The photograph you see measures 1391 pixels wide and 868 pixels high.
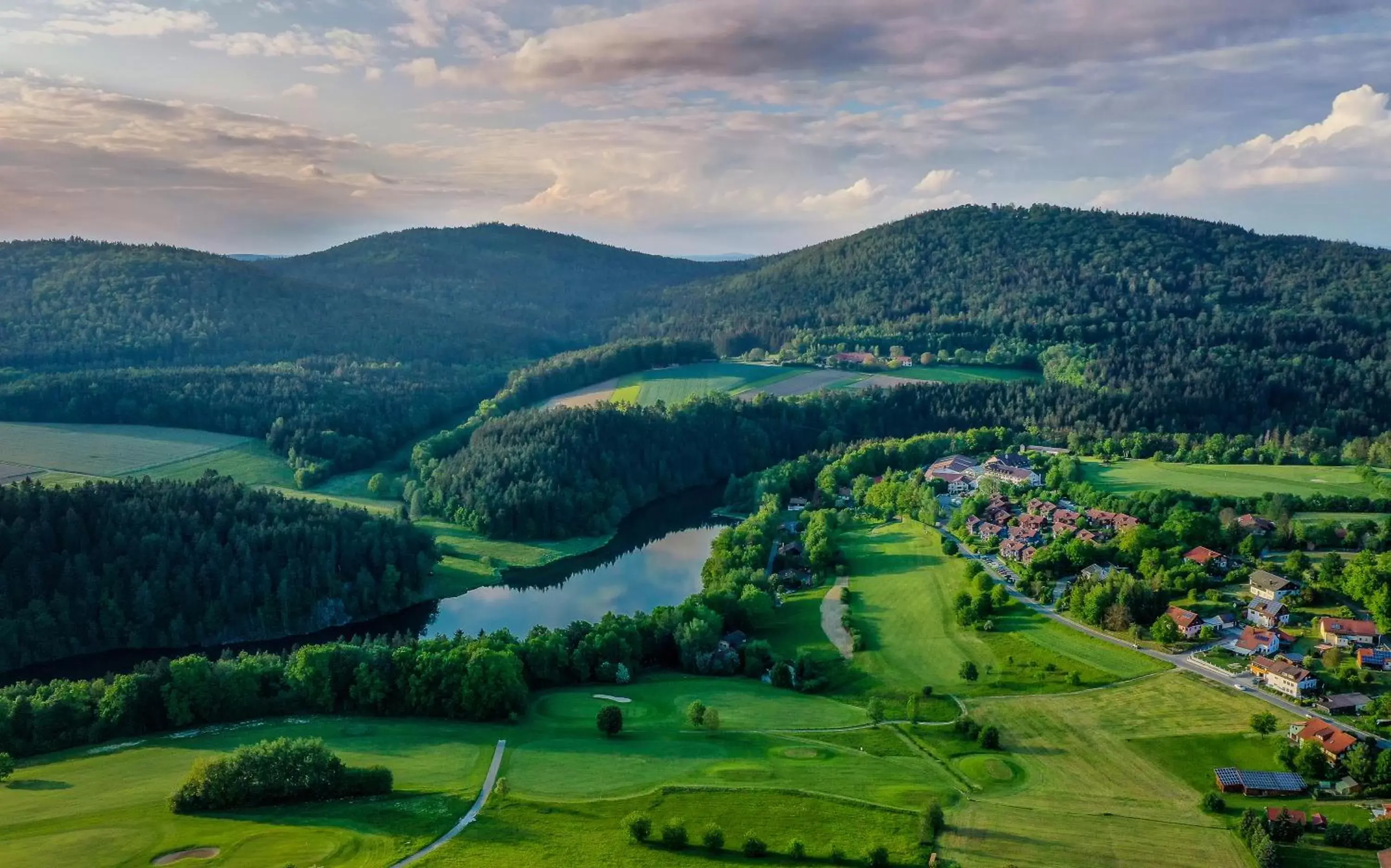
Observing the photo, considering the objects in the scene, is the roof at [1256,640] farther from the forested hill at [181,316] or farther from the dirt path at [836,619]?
the forested hill at [181,316]

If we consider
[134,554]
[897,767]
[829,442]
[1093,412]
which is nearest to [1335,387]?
[1093,412]

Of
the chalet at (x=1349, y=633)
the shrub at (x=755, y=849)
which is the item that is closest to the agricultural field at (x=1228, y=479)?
the chalet at (x=1349, y=633)

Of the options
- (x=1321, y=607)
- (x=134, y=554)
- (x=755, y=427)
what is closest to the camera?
(x=1321, y=607)

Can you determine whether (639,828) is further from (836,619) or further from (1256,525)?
(1256,525)

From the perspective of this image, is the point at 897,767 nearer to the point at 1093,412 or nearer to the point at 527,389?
the point at 1093,412

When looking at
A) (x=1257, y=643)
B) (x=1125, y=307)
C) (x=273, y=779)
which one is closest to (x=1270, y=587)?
(x=1257, y=643)

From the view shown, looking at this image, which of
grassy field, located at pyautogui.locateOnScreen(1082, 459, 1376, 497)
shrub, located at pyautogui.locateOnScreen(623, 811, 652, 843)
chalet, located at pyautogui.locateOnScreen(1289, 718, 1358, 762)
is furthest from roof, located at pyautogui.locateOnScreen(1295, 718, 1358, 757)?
grassy field, located at pyautogui.locateOnScreen(1082, 459, 1376, 497)
